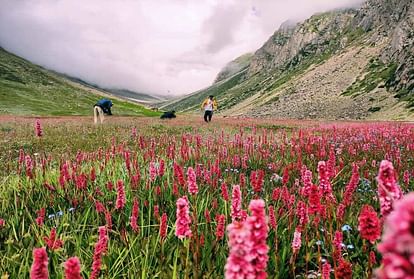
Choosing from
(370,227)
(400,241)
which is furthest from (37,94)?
(400,241)

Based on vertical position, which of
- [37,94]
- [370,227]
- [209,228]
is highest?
[370,227]

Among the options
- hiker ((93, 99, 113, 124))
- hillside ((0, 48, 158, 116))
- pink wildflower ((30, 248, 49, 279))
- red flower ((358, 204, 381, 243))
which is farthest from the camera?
hillside ((0, 48, 158, 116))

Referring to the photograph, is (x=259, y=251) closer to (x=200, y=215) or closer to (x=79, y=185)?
(x=200, y=215)

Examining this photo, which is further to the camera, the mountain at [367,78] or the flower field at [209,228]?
the mountain at [367,78]

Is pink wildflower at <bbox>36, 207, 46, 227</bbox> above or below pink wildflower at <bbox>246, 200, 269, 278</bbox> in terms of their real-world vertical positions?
below

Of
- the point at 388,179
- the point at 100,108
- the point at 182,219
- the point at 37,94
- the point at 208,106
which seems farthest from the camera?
the point at 37,94

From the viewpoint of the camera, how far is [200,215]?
4.31 meters

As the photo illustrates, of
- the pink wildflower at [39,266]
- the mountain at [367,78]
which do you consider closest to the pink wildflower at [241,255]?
the pink wildflower at [39,266]

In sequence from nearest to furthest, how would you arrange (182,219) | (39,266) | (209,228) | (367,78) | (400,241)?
(400,241) → (39,266) → (182,219) → (209,228) → (367,78)

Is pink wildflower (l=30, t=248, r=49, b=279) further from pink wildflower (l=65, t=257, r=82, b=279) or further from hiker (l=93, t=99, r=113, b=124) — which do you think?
hiker (l=93, t=99, r=113, b=124)

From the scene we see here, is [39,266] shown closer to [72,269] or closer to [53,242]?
[72,269]

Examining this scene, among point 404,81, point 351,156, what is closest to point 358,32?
point 404,81

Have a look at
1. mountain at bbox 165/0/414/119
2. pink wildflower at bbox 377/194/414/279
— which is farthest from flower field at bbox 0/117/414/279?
mountain at bbox 165/0/414/119

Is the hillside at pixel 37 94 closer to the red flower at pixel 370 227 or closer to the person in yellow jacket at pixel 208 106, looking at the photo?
the person in yellow jacket at pixel 208 106
